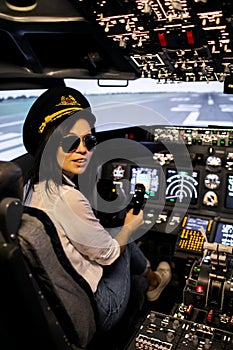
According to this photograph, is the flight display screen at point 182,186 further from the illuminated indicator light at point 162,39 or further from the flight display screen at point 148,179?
the illuminated indicator light at point 162,39

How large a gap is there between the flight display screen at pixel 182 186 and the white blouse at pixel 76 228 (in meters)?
1.52

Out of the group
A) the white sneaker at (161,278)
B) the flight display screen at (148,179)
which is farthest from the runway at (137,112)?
the white sneaker at (161,278)

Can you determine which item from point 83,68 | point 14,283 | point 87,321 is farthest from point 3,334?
point 83,68

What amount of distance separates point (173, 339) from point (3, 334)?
36.5 inches

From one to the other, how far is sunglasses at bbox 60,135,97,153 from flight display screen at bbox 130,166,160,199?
1461 mm

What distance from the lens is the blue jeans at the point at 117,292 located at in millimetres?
1376

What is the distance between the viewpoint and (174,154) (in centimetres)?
288

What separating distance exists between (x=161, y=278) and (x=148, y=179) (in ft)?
2.69

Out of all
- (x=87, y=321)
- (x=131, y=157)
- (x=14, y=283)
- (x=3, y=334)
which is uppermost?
(x=131, y=157)

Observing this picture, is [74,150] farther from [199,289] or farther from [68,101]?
[199,289]

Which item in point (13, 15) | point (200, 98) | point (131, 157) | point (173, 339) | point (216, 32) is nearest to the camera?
point (173, 339)

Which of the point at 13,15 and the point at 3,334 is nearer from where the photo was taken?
the point at 3,334

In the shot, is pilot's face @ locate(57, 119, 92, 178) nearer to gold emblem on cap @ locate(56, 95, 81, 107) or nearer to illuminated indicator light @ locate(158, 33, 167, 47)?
gold emblem on cap @ locate(56, 95, 81, 107)

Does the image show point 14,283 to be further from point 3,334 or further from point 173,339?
point 173,339
